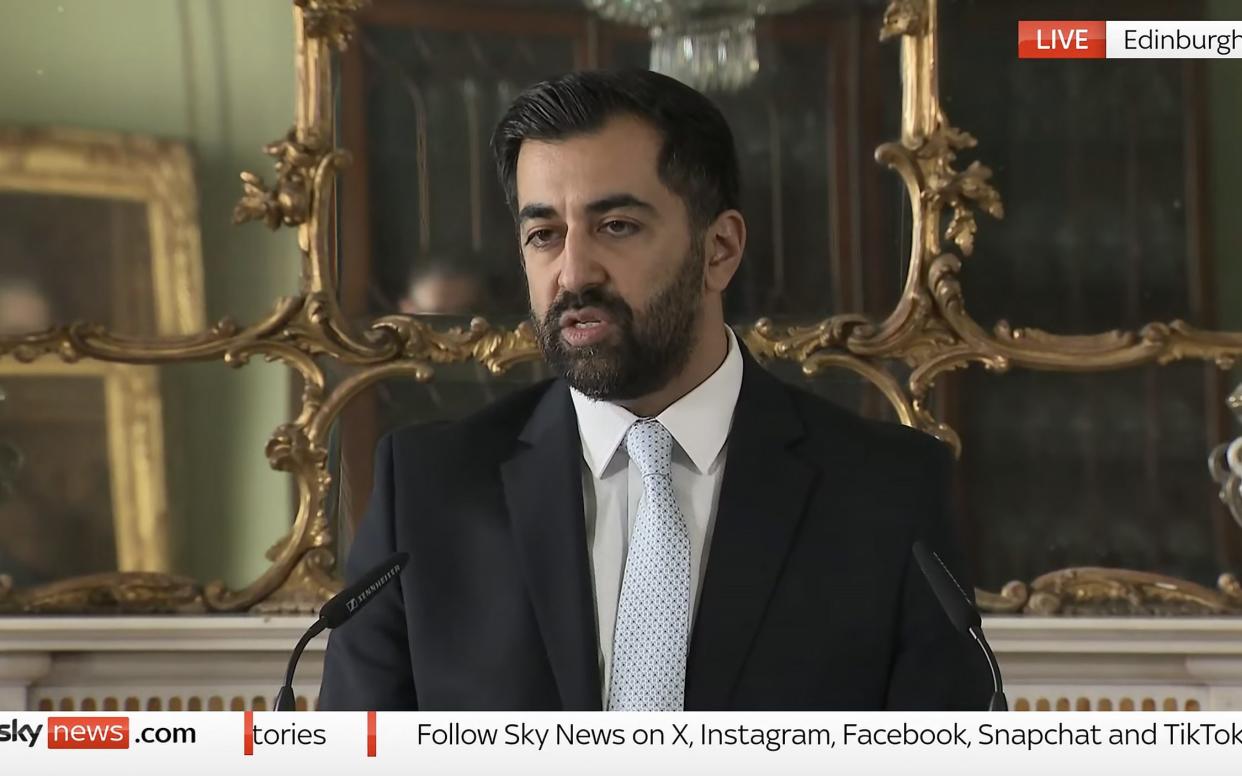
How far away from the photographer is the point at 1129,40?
2.33m

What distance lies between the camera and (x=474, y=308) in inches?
91.2

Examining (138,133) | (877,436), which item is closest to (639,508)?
(877,436)

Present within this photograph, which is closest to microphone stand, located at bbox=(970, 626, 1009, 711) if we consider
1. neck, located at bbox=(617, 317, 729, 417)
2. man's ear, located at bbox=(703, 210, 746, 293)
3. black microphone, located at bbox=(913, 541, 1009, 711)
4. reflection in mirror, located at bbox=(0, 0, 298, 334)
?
black microphone, located at bbox=(913, 541, 1009, 711)

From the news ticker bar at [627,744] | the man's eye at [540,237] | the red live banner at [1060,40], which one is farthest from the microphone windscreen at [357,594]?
the red live banner at [1060,40]

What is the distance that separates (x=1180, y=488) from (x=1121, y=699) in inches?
12.6

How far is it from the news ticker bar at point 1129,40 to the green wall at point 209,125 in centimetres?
111

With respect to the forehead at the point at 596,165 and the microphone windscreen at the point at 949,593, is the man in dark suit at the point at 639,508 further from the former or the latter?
the microphone windscreen at the point at 949,593

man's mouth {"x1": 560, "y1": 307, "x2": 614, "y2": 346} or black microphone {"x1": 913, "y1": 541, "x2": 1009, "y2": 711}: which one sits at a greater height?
man's mouth {"x1": 560, "y1": 307, "x2": 614, "y2": 346}

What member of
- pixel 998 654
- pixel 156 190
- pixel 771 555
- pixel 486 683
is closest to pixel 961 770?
pixel 771 555

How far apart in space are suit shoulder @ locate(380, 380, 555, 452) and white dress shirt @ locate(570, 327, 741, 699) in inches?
3.6

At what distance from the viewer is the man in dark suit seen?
1469 millimetres

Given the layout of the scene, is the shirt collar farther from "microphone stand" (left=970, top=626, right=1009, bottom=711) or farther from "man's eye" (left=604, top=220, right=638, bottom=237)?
"microphone stand" (left=970, top=626, right=1009, bottom=711)

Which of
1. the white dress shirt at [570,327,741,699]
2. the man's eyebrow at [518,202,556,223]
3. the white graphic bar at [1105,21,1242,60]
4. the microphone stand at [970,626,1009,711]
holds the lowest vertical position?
the microphone stand at [970,626,1009,711]

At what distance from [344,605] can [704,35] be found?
134 centimetres
